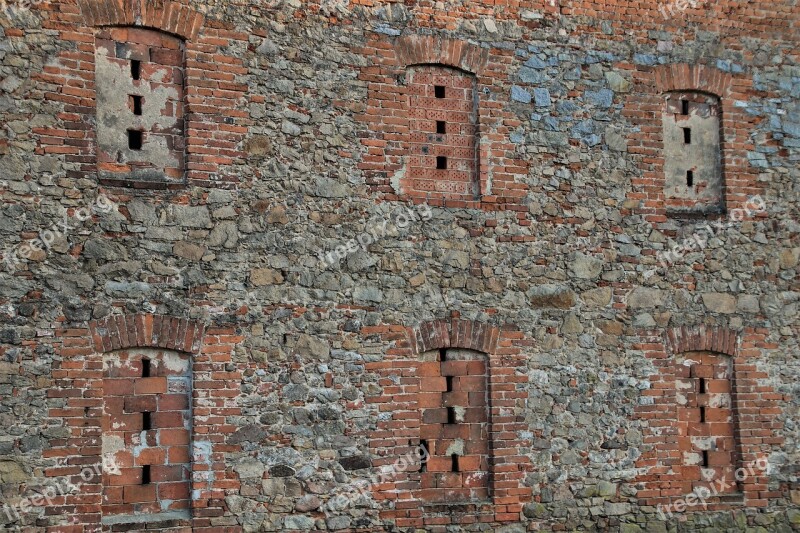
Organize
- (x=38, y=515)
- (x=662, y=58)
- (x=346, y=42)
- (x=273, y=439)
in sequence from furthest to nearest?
1. (x=662, y=58)
2. (x=346, y=42)
3. (x=273, y=439)
4. (x=38, y=515)

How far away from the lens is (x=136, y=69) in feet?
32.9

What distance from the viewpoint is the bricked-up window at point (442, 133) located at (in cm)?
1104

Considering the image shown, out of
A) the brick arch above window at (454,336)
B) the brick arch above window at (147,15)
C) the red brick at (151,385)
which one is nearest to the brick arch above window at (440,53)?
the brick arch above window at (147,15)

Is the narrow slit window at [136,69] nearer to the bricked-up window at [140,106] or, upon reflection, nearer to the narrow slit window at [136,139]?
the bricked-up window at [140,106]

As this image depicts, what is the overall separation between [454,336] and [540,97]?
3066mm

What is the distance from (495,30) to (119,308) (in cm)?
536

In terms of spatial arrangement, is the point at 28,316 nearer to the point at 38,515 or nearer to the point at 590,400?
the point at 38,515

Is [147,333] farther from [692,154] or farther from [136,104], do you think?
[692,154]

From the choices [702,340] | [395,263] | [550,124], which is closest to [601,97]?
[550,124]

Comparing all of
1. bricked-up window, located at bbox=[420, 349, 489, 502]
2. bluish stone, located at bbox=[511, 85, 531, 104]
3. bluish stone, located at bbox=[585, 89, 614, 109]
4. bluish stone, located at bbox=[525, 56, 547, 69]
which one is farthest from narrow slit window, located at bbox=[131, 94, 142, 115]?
bluish stone, located at bbox=[585, 89, 614, 109]

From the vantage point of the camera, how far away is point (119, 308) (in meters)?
9.55

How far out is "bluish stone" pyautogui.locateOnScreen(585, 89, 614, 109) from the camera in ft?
38.3

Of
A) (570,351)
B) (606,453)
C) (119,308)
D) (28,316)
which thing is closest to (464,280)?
(570,351)

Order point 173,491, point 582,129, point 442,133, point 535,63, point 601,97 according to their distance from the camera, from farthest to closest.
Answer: point 601,97 → point 582,129 → point 535,63 → point 442,133 → point 173,491
